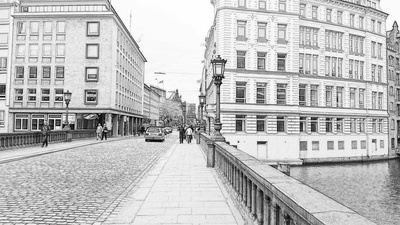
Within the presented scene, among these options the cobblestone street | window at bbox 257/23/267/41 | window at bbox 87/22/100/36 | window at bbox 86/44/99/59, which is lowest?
the cobblestone street

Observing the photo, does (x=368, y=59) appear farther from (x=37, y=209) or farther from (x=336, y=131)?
(x=37, y=209)

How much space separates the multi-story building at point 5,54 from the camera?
46719 millimetres

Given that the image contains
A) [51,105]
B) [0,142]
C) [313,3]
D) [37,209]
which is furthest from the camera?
[51,105]

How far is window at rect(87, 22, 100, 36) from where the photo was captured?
151ft

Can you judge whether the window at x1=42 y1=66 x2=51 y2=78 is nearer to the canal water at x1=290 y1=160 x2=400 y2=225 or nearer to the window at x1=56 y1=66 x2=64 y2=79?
the window at x1=56 y1=66 x2=64 y2=79

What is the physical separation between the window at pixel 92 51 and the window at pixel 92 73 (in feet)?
5.68

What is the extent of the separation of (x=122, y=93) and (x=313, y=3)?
31535 mm

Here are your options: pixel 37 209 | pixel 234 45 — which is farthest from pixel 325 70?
pixel 37 209

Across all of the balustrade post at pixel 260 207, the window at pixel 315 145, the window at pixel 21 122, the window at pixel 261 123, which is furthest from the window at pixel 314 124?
the window at pixel 21 122

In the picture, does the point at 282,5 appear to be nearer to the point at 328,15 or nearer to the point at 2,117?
the point at 328,15

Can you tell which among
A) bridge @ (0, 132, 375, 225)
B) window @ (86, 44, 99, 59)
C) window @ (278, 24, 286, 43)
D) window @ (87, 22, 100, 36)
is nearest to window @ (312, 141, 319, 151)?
window @ (278, 24, 286, 43)

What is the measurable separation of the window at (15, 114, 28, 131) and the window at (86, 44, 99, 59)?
12.8m

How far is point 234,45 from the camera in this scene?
37.6 metres

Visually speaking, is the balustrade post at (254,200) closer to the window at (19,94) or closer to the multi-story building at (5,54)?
the window at (19,94)
